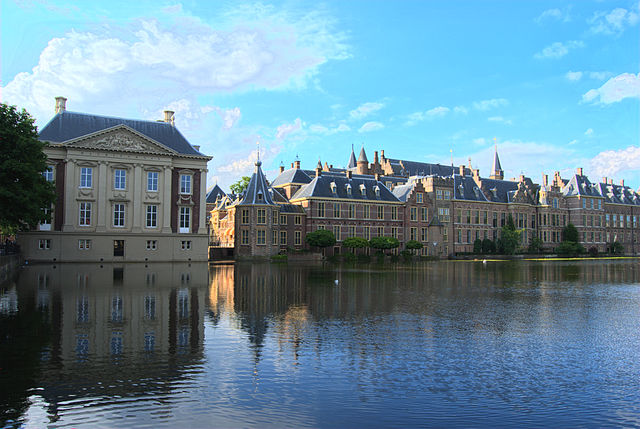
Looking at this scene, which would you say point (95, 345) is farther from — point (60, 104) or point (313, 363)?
point (60, 104)

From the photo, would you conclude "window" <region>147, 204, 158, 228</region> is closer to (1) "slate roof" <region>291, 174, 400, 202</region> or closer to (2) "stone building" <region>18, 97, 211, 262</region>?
(2) "stone building" <region>18, 97, 211, 262</region>

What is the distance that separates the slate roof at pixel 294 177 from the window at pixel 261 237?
14813 mm

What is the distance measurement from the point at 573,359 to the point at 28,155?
40.8 m

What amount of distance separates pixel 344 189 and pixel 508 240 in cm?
3189

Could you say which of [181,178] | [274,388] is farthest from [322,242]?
[274,388]

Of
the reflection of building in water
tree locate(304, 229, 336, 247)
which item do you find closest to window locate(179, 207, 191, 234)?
tree locate(304, 229, 336, 247)

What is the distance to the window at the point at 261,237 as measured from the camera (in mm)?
72562

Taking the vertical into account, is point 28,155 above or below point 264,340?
above

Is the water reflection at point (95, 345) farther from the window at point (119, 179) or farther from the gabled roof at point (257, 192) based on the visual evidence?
the gabled roof at point (257, 192)

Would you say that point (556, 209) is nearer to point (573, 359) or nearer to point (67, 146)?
point (67, 146)

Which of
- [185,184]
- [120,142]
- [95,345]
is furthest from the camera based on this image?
[185,184]

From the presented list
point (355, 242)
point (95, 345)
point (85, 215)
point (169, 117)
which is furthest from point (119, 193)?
point (95, 345)

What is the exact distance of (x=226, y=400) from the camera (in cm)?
1016

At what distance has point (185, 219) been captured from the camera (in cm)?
6191
